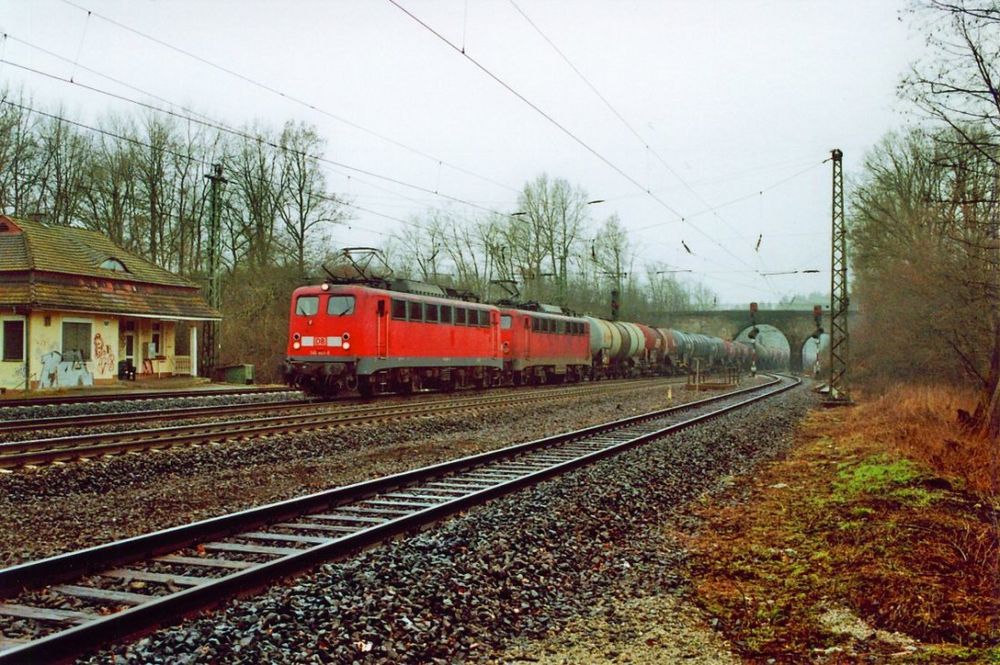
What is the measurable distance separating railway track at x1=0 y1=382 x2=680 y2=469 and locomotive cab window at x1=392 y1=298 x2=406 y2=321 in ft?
7.73

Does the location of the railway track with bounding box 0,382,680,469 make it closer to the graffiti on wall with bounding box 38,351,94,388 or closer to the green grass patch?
the green grass patch

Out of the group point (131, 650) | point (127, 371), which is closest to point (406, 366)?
point (127, 371)

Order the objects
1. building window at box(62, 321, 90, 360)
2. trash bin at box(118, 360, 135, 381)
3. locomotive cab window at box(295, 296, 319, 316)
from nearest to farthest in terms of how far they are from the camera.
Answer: locomotive cab window at box(295, 296, 319, 316)
building window at box(62, 321, 90, 360)
trash bin at box(118, 360, 135, 381)

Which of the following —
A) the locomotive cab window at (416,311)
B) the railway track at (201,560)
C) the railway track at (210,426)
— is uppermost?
the locomotive cab window at (416,311)

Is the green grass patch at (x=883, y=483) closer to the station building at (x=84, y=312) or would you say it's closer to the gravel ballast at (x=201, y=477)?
the gravel ballast at (x=201, y=477)

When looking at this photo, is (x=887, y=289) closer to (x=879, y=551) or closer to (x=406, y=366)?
(x=406, y=366)

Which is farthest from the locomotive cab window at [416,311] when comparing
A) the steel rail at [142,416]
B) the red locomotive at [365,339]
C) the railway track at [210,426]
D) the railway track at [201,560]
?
the railway track at [201,560]

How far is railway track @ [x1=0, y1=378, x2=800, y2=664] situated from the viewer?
4320 mm

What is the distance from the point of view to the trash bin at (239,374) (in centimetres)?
3194

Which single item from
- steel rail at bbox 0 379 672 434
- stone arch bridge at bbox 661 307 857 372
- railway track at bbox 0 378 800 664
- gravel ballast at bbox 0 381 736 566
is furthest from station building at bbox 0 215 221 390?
stone arch bridge at bbox 661 307 857 372

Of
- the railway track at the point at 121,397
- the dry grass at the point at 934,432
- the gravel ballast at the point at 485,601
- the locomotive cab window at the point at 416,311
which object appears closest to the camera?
the gravel ballast at the point at 485,601

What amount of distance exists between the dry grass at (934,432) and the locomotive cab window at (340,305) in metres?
12.0

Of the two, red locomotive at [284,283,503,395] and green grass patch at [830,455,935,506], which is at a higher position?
red locomotive at [284,283,503,395]

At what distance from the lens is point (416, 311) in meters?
22.8
